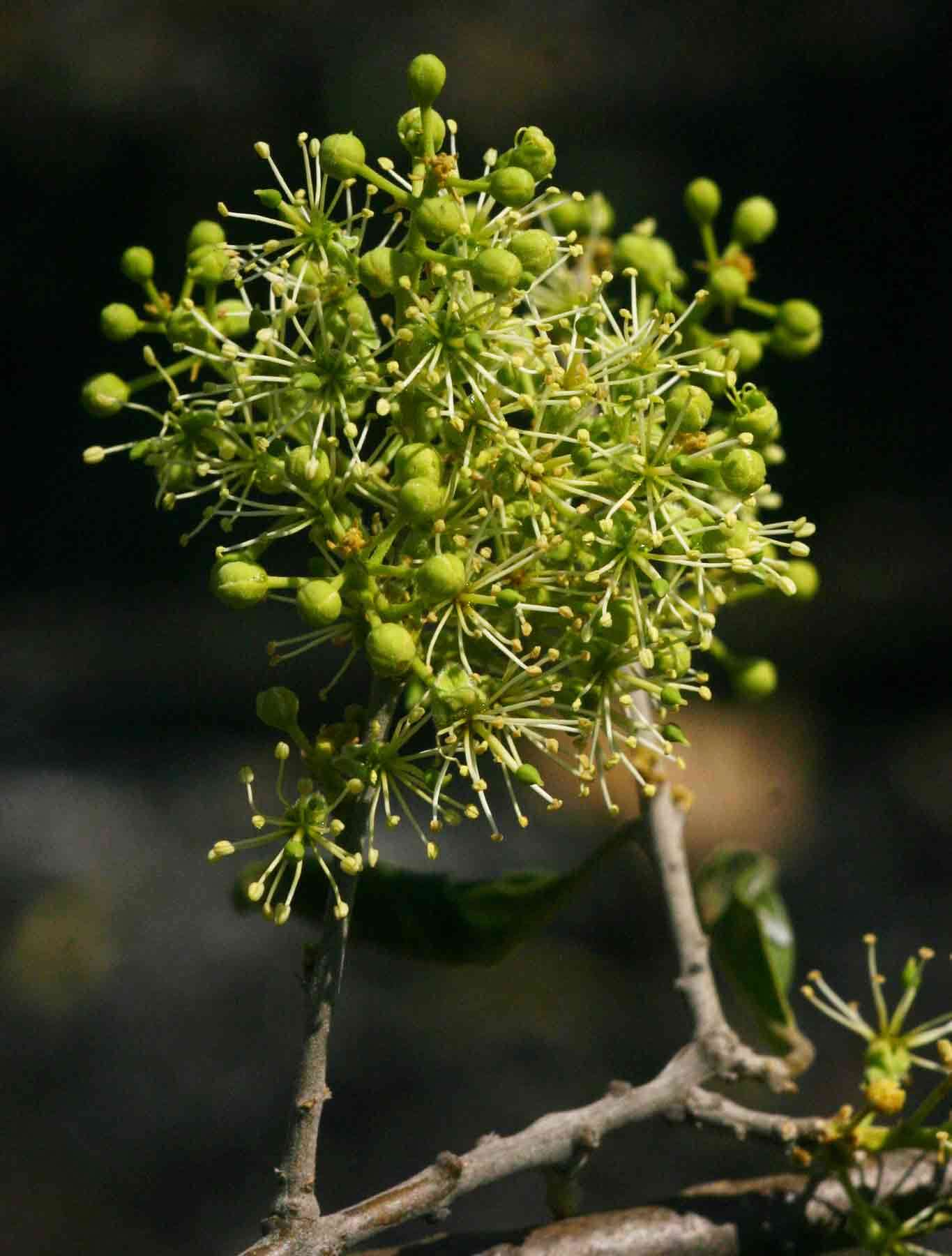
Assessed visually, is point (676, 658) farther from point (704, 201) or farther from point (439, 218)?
point (704, 201)

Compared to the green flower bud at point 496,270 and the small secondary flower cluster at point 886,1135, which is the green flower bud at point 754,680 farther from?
the green flower bud at point 496,270

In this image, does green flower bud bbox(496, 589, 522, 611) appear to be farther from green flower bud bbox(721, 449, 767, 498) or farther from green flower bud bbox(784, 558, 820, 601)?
green flower bud bbox(784, 558, 820, 601)

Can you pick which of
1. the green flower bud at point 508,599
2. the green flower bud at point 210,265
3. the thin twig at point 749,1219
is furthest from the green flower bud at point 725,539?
the thin twig at point 749,1219

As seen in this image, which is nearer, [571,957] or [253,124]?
[571,957]

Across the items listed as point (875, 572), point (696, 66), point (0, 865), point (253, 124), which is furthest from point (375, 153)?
point (0, 865)

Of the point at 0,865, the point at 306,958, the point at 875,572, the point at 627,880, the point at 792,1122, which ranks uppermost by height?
the point at 875,572

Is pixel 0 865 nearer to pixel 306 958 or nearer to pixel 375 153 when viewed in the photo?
pixel 375 153
